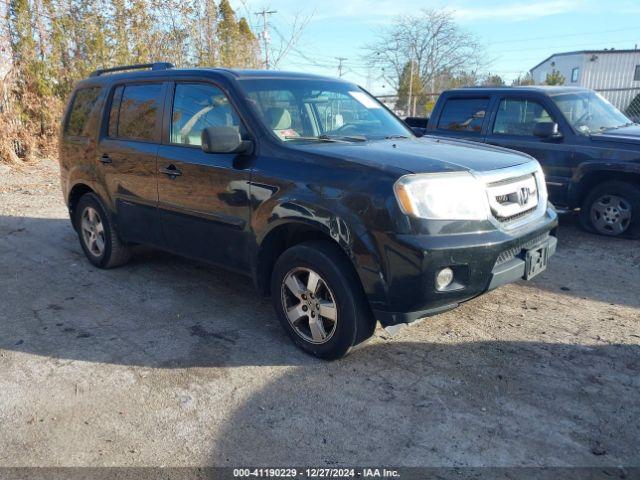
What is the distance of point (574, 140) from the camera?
6.58 m

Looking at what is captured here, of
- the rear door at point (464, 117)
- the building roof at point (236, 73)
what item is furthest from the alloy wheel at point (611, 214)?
the building roof at point (236, 73)

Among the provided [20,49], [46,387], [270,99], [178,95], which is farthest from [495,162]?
[20,49]

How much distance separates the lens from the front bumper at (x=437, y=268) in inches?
120

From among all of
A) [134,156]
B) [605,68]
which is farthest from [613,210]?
[605,68]

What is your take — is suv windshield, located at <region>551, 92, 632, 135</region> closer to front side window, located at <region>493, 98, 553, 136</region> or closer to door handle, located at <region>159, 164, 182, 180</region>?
front side window, located at <region>493, 98, 553, 136</region>

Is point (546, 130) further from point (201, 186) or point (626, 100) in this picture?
point (626, 100)

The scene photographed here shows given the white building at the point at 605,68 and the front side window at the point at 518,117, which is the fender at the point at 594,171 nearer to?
the front side window at the point at 518,117

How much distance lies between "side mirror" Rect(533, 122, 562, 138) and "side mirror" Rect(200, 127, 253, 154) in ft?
14.4

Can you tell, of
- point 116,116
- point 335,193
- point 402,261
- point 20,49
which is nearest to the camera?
point 402,261

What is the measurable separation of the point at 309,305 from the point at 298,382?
0.50 metres

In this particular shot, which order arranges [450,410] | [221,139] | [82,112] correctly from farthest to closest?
[82,112] → [221,139] → [450,410]

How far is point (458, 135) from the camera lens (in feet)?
24.8

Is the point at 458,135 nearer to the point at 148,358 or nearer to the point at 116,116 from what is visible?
the point at 116,116

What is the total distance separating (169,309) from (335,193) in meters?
2.03
